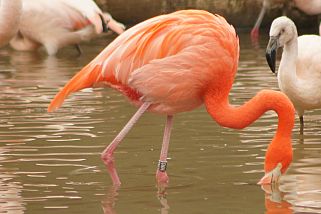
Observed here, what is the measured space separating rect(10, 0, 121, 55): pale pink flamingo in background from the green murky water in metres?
2.91

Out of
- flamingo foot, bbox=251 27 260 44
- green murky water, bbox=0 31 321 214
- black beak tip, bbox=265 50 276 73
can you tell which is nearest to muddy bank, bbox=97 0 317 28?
flamingo foot, bbox=251 27 260 44

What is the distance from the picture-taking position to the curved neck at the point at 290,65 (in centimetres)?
820

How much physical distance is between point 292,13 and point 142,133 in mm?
8151

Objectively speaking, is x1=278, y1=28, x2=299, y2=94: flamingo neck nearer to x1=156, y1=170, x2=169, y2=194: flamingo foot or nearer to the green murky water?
the green murky water

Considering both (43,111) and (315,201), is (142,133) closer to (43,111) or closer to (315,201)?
(43,111)

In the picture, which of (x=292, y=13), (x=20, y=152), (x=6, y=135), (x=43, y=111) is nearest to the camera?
(x=20, y=152)

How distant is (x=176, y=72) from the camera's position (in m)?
6.33

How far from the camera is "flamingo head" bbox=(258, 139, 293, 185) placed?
601cm

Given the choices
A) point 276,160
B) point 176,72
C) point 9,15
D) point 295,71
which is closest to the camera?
point 276,160

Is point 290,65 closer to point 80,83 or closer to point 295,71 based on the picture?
point 295,71

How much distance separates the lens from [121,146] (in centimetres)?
775

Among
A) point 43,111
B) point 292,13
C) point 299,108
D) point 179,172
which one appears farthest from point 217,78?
point 292,13

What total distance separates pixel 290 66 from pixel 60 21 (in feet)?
19.6

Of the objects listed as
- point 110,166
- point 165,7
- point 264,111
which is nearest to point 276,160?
point 264,111
